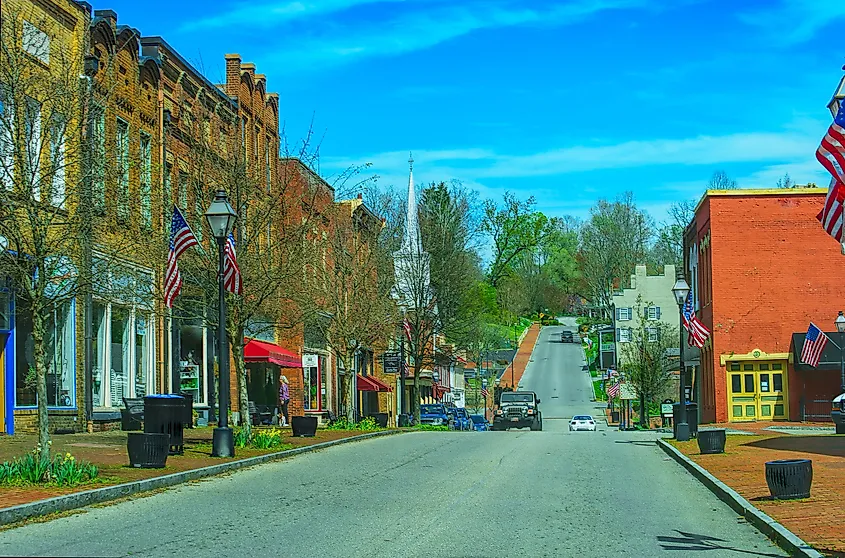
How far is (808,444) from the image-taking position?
25719 mm

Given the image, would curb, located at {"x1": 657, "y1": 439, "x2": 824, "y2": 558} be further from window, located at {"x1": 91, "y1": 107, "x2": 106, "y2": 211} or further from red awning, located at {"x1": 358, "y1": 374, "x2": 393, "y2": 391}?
red awning, located at {"x1": 358, "y1": 374, "x2": 393, "y2": 391}

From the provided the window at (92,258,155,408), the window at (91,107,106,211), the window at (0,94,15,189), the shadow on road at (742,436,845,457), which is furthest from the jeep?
the window at (0,94,15,189)

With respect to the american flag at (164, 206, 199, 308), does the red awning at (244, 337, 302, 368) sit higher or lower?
lower

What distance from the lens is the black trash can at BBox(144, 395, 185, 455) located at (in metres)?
19.5

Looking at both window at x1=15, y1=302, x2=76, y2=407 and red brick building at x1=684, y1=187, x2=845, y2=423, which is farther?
red brick building at x1=684, y1=187, x2=845, y2=423

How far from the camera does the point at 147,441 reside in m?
16.8

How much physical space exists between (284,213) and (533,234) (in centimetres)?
7269

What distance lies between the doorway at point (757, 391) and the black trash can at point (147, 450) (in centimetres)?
3128

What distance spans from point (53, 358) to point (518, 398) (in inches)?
1336

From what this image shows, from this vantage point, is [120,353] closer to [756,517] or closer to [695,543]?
[756,517]

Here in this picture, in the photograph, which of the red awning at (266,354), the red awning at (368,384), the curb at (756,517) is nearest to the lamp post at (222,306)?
the curb at (756,517)

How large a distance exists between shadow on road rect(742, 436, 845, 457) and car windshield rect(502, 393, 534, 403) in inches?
1024

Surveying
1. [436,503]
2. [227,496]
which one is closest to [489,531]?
[436,503]

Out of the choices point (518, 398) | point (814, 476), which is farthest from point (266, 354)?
point (518, 398)
